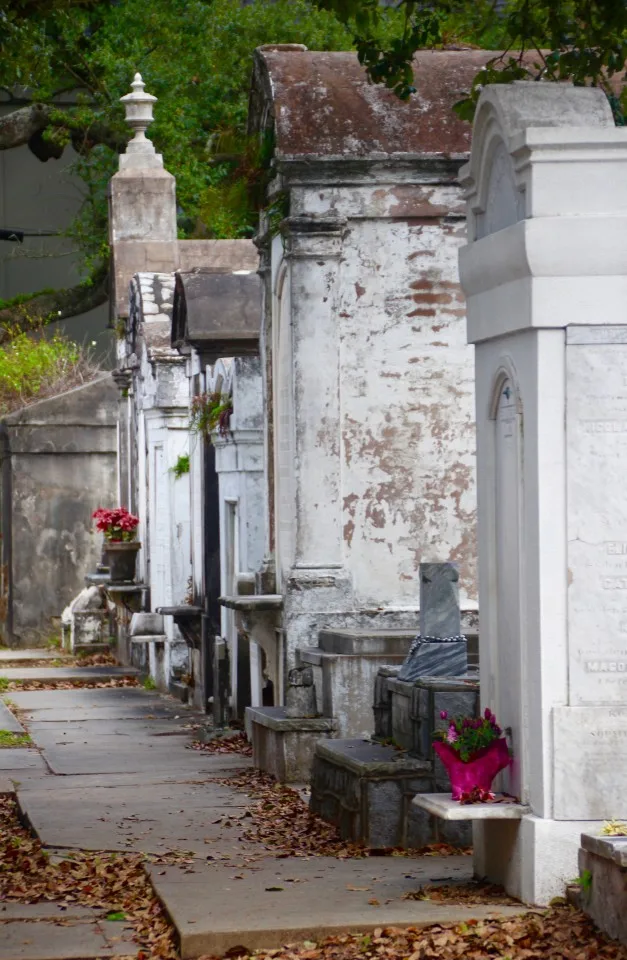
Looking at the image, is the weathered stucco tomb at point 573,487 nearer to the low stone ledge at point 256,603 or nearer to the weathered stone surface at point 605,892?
the weathered stone surface at point 605,892

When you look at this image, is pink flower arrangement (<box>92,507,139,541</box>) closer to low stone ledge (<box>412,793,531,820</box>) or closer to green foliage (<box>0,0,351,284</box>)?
green foliage (<box>0,0,351,284</box>)

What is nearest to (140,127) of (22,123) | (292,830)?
(22,123)

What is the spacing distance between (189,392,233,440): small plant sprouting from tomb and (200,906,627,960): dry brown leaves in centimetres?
832

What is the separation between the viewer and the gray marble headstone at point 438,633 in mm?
9500

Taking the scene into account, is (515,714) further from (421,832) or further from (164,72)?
(164,72)

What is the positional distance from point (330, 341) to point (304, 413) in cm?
53

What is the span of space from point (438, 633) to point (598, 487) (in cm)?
275

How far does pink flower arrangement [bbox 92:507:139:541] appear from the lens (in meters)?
20.2

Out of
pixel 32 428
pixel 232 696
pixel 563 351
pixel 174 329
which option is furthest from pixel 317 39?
pixel 563 351

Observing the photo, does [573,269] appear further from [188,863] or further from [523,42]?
[523,42]

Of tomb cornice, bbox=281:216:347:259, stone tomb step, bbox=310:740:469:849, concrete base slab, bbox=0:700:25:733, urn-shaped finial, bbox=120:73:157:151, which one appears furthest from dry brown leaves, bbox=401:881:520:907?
urn-shaped finial, bbox=120:73:157:151

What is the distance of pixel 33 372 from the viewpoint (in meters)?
27.0

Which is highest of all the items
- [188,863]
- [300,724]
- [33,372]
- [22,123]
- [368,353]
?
[22,123]

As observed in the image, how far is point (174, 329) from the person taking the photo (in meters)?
17.1
